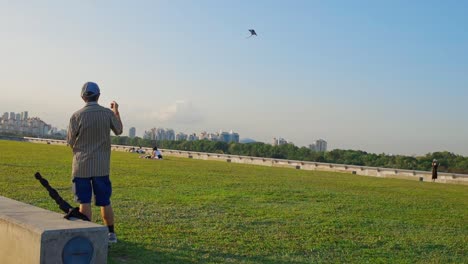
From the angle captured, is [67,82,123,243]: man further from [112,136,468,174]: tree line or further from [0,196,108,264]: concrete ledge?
[112,136,468,174]: tree line

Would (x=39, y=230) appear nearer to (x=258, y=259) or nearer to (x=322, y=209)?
(x=258, y=259)

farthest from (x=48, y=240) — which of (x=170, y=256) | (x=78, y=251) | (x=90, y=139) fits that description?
(x=90, y=139)

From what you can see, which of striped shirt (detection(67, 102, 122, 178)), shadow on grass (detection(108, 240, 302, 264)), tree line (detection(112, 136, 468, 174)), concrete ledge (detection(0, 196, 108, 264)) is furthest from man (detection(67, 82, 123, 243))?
tree line (detection(112, 136, 468, 174))

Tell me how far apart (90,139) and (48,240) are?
81.4 inches

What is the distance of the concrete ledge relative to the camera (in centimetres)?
453

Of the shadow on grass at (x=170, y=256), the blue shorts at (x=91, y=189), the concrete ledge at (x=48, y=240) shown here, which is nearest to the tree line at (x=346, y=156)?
the shadow on grass at (x=170, y=256)

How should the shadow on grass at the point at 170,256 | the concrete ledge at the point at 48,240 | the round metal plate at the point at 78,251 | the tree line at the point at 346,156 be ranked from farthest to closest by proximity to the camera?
the tree line at the point at 346,156 → the shadow on grass at the point at 170,256 → the round metal plate at the point at 78,251 → the concrete ledge at the point at 48,240

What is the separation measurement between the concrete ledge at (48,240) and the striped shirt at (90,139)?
1.19 meters

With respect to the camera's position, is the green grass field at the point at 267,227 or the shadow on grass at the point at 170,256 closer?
the shadow on grass at the point at 170,256

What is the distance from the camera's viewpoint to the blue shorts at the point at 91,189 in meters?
6.41

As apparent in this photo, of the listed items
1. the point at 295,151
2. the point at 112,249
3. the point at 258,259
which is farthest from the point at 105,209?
the point at 295,151

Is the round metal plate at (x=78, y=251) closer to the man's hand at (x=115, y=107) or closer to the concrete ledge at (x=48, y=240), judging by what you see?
the concrete ledge at (x=48, y=240)

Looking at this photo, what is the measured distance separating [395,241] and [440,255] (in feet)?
2.86

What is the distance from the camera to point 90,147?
6398 millimetres
